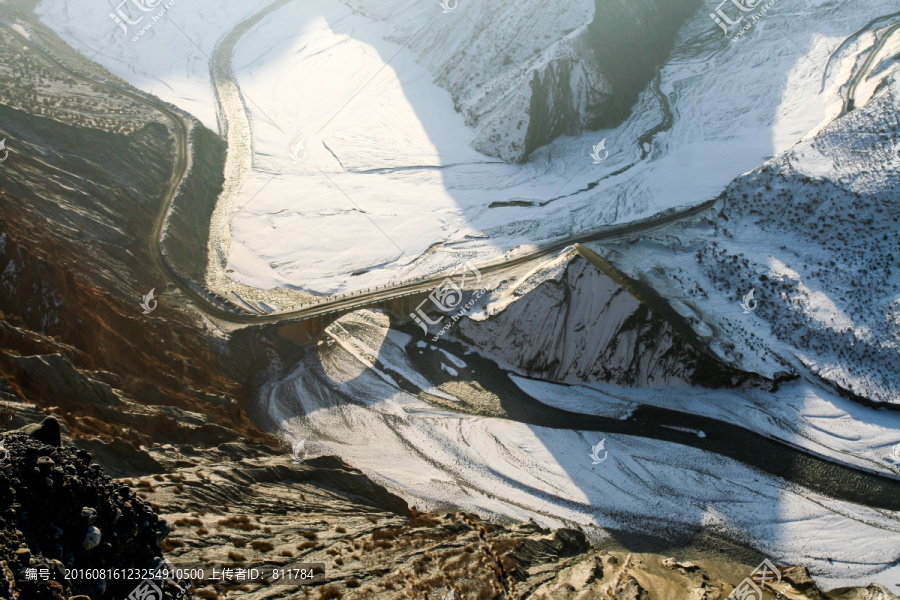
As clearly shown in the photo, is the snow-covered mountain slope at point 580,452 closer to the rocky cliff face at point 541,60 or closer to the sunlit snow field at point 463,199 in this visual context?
the sunlit snow field at point 463,199

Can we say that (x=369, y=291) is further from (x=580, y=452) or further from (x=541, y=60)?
(x=541, y=60)

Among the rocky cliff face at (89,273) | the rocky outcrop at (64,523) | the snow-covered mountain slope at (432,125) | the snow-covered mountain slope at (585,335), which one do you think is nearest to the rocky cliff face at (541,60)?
the snow-covered mountain slope at (432,125)

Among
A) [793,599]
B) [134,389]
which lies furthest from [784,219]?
[134,389]

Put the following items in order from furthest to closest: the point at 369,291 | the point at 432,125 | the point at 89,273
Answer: the point at 432,125 → the point at 369,291 → the point at 89,273

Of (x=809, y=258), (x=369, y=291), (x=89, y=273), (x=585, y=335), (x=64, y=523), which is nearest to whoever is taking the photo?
(x=64, y=523)

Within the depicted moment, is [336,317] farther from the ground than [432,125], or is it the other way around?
[432,125]

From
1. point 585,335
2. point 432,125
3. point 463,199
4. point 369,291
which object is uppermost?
point 432,125

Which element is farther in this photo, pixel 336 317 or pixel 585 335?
pixel 336 317

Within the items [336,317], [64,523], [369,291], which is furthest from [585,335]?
[64,523]
